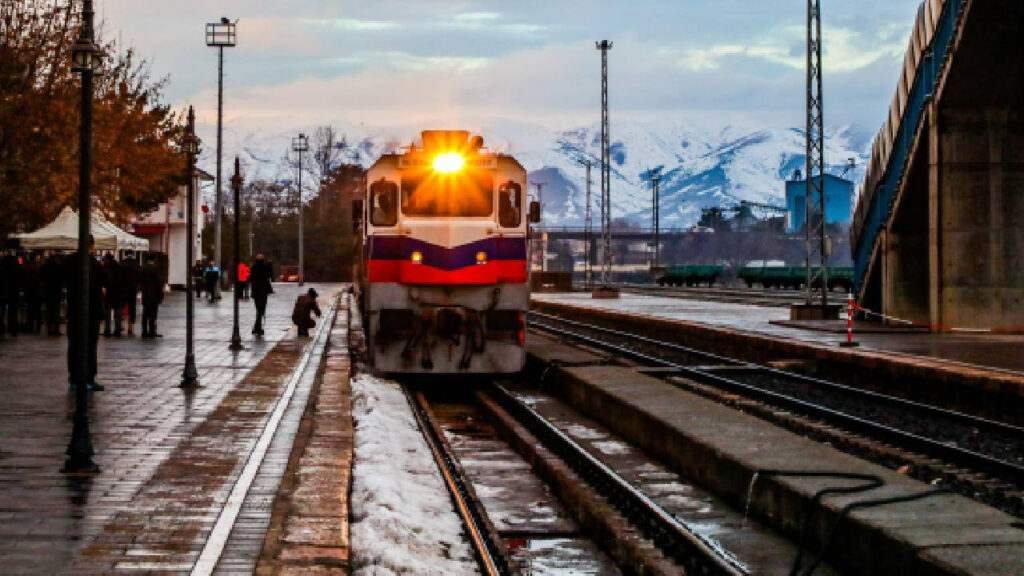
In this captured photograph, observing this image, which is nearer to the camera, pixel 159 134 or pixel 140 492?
pixel 140 492

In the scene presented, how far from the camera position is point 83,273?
11.4m

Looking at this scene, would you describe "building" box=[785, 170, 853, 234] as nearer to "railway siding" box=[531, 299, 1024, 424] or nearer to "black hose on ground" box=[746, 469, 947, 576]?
"railway siding" box=[531, 299, 1024, 424]

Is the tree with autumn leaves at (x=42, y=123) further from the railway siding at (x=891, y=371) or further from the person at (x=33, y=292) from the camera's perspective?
the railway siding at (x=891, y=371)

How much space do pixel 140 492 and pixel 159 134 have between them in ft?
176

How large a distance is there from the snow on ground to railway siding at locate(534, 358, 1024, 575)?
87.4 inches

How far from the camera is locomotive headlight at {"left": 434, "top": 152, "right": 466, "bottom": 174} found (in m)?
21.4

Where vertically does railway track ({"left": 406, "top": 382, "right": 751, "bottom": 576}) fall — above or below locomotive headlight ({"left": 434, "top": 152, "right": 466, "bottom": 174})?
below

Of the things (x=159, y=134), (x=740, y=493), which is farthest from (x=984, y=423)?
(x=159, y=134)

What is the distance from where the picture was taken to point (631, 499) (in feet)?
36.2

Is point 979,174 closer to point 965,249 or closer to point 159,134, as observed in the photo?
point 965,249

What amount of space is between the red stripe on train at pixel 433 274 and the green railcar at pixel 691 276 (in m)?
73.4

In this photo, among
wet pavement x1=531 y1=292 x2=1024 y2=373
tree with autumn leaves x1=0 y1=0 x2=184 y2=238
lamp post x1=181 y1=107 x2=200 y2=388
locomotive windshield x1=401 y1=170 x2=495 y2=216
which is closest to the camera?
lamp post x1=181 y1=107 x2=200 y2=388

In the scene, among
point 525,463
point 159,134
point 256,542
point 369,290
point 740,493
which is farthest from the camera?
point 159,134

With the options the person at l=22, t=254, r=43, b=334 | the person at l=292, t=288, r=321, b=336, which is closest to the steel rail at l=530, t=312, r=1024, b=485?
the person at l=292, t=288, r=321, b=336
